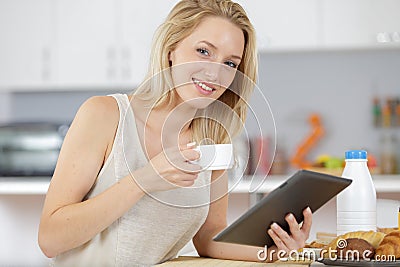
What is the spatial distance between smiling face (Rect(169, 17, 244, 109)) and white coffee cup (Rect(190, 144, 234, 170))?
5.7 inches

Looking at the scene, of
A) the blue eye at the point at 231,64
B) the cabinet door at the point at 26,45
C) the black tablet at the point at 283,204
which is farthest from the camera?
the cabinet door at the point at 26,45

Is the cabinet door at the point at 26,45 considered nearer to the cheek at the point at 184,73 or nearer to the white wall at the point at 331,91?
the white wall at the point at 331,91

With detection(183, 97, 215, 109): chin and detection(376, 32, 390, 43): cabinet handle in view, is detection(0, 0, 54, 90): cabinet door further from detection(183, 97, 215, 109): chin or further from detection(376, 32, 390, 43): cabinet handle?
detection(183, 97, 215, 109): chin

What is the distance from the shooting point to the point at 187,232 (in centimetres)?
147

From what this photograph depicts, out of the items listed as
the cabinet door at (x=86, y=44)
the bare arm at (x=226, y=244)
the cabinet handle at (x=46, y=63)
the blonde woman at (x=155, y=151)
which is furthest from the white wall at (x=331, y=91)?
the blonde woman at (x=155, y=151)

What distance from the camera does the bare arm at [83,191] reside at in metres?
1.28

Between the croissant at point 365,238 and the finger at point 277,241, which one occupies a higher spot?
the croissant at point 365,238

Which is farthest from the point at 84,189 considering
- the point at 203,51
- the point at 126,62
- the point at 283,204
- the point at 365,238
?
the point at 126,62

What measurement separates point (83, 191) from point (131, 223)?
0.39 feet

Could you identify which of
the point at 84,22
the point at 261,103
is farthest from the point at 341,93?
the point at 261,103

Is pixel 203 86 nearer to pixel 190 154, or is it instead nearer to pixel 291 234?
pixel 190 154

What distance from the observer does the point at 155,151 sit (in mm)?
1447

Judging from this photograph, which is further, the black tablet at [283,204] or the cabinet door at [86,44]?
the cabinet door at [86,44]

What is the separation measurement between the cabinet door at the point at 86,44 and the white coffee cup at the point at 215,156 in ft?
8.31
